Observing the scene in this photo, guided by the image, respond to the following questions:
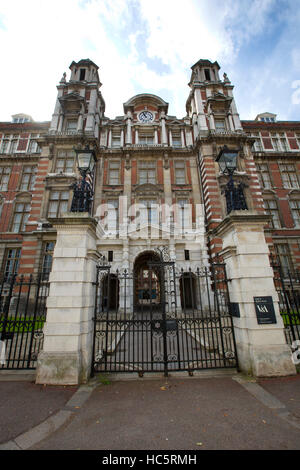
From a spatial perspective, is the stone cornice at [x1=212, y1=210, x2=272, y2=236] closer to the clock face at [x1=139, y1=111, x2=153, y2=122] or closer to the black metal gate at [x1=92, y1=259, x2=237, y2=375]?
the black metal gate at [x1=92, y1=259, x2=237, y2=375]

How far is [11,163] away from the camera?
22969 millimetres

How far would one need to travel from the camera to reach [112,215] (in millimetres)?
18500

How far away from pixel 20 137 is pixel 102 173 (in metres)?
12.9

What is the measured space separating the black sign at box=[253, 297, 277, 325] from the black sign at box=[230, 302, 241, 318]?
0.44 m

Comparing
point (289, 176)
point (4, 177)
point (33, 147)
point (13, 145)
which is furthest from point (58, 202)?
point (289, 176)

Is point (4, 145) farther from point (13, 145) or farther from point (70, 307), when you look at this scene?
point (70, 307)

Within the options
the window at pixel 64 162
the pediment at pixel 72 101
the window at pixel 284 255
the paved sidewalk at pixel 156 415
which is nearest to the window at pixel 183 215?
the window at pixel 284 255

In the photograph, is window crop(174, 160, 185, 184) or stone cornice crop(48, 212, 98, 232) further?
window crop(174, 160, 185, 184)

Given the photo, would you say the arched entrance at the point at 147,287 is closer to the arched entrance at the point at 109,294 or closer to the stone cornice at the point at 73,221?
the arched entrance at the point at 109,294

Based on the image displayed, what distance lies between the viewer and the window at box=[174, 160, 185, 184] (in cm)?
2034

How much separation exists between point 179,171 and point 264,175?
33.2 ft

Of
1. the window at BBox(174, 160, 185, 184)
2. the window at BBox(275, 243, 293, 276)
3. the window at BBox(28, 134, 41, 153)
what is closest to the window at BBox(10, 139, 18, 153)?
the window at BBox(28, 134, 41, 153)
